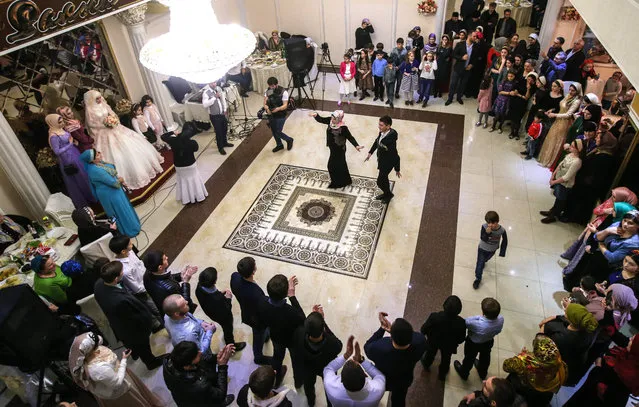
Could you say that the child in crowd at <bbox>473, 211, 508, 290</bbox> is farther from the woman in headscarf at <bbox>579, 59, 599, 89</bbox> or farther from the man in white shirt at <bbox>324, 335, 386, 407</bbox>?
the woman in headscarf at <bbox>579, 59, 599, 89</bbox>

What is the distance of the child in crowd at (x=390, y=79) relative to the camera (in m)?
9.00

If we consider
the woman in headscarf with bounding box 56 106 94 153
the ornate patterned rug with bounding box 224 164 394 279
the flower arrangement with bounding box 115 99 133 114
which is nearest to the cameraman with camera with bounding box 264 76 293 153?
the ornate patterned rug with bounding box 224 164 394 279

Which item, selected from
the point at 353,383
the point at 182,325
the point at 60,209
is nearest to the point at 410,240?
the point at 353,383

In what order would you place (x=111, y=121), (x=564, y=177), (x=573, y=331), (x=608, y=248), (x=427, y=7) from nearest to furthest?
(x=573, y=331), (x=608, y=248), (x=564, y=177), (x=111, y=121), (x=427, y=7)

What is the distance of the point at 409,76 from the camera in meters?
9.20

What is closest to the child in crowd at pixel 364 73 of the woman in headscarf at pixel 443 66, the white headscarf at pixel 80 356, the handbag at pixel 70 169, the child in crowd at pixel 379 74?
the child in crowd at pixel 379 74

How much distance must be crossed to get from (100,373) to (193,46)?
2.66 meters

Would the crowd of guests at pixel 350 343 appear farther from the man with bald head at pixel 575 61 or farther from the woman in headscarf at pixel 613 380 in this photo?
the man with bald head at pixel 575 61

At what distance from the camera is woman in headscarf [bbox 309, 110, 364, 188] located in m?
6.38

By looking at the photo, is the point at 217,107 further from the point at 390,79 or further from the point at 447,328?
the point at 447,328

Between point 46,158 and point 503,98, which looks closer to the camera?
point 46,158

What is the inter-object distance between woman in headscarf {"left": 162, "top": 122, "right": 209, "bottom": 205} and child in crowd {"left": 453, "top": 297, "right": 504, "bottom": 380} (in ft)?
15.5

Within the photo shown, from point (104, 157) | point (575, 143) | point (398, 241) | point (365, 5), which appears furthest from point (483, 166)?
point (104, 157)

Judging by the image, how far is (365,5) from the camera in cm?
1066
